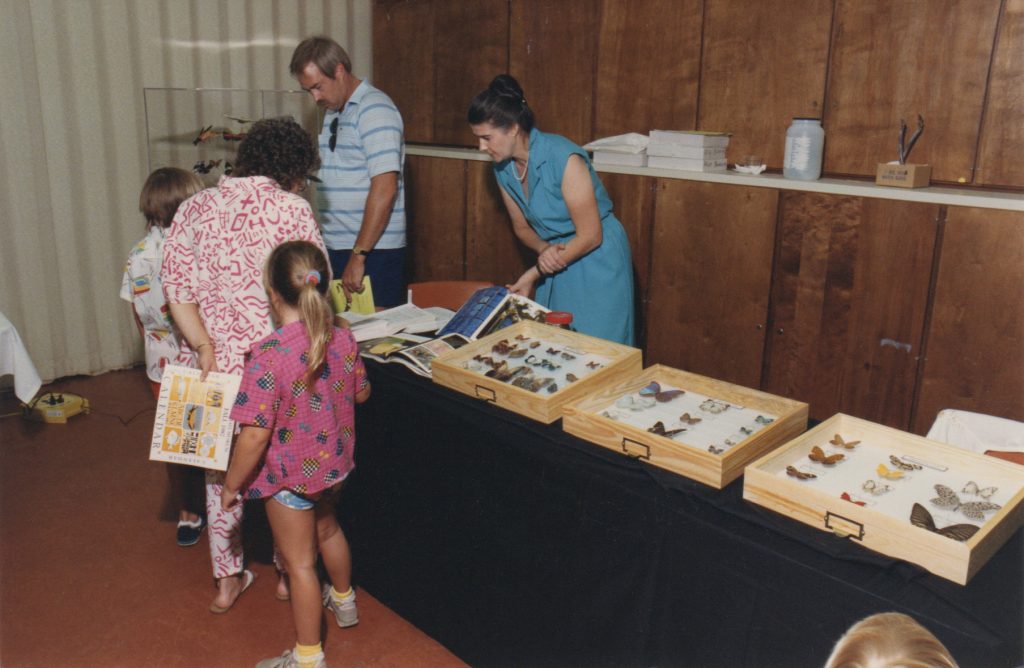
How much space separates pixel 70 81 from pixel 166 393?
286cm

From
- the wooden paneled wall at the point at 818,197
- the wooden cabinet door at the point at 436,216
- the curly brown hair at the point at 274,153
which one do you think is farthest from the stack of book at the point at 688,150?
the curly brown hair at the point at 274,153

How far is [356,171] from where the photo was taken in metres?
3.33

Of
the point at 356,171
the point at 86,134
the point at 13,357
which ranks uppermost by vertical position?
the point at 86,134

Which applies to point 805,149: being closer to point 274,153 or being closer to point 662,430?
point 662,430

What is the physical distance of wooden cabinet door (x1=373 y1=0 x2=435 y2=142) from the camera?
15.6 ft

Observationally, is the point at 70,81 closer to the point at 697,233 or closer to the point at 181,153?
the point at 181,153

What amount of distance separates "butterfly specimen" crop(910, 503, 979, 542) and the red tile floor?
4.46 feet

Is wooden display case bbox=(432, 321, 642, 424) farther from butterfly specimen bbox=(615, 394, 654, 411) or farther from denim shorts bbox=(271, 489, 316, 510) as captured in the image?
denim shorts bbox=(271, 489, 316, 510)

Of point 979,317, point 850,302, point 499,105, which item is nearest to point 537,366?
point 499,105

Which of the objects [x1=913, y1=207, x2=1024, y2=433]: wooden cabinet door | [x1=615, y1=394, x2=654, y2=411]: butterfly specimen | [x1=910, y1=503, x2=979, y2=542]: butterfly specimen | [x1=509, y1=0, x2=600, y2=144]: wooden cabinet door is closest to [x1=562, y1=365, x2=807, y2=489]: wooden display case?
[x1=615, y1=394, x2=654, y2=411]: butterfly specimen

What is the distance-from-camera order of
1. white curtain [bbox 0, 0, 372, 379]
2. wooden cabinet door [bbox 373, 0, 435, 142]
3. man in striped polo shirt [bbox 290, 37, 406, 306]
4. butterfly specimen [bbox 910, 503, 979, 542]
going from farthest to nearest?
wooden cabinet door [bbox 373, 0, 435, 142], white curtain [bbox 0, 0, 372, 379], man in striped polo shirt [bbox 290, 37, 406, 306], butterfly specimen [bbox 910, 503, 979, 542]

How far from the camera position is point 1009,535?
54.6 inches

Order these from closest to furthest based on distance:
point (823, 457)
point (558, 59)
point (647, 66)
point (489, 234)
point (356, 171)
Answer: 1. point (823, 457)
2. point (356, 171)
3. point (647, 66)
4. point (558, 59)
5. point (489, 234)

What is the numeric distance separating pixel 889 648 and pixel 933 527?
0.57 meters
